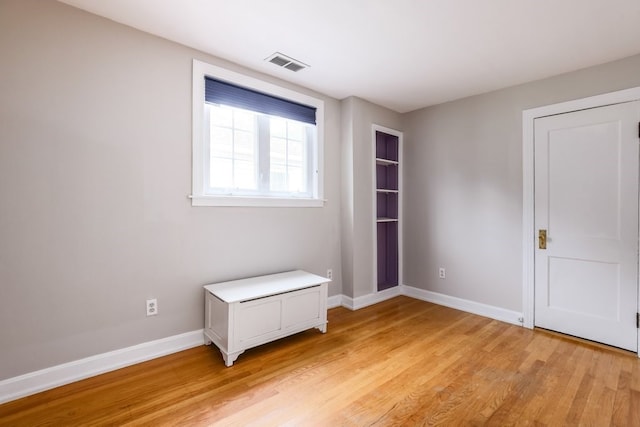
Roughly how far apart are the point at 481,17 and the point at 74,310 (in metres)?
3.35

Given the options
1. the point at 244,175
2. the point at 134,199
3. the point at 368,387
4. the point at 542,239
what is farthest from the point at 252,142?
the point at 542,239

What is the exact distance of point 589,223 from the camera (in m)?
2.62

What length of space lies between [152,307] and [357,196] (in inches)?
90.9

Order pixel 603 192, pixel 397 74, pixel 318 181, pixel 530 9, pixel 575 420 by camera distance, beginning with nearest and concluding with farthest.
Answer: pixel 575 420 → pixel 530 9 → pixel 603 192 → pixel 397 74 → pixel 318 181

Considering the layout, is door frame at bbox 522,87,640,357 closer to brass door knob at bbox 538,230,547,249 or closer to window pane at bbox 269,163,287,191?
brass door knob at bbox 538,230,547,249

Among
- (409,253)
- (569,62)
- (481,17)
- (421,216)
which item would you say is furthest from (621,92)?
(409,253)

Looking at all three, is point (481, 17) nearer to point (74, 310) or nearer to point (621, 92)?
point (621, 92)

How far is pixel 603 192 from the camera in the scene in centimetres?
255

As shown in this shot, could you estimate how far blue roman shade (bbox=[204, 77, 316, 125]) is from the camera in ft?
8.48

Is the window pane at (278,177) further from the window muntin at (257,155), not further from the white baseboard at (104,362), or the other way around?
the white baseboard at (104,362)

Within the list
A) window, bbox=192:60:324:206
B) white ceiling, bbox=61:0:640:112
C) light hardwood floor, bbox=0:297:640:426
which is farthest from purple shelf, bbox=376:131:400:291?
light hardwood floor, bbox=0:297:640:426

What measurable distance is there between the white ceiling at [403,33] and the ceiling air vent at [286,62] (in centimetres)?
7

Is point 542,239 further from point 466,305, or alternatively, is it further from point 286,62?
point 286,62

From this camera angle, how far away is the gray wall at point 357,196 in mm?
3469
